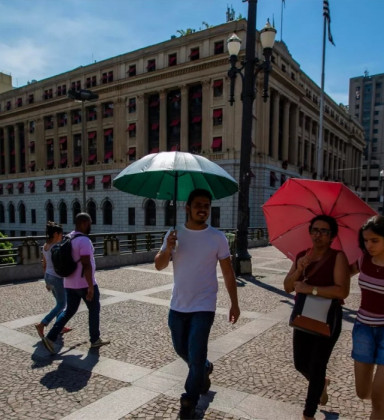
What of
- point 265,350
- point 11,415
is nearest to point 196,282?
point 11,415

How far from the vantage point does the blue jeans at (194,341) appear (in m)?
3.04

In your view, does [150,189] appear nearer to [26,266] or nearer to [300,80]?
[26,266]

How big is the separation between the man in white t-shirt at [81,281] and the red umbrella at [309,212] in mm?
2464

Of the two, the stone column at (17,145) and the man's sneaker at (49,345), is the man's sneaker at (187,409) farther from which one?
the stone column at (17,145)

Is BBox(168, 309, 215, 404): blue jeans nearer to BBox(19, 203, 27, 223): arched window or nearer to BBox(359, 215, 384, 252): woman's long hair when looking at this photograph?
BBox(359, 215, 384, 252): woman's long hair

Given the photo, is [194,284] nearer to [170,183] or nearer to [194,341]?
[194,341]

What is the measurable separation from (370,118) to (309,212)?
368ft

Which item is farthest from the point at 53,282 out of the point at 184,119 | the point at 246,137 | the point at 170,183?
the point at 184,119

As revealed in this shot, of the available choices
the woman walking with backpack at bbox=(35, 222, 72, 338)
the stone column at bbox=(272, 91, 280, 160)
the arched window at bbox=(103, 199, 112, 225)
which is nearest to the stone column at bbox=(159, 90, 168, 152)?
the arched window at bbox=(103, 199, 112, 225)

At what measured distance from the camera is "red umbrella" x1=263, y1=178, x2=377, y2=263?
309cm

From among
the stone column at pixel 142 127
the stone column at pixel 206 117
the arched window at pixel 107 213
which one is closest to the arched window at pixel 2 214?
the arched window at pixel 107 213

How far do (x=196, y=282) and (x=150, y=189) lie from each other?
4.59 feet

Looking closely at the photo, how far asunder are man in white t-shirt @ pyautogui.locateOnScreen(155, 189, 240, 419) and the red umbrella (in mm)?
771

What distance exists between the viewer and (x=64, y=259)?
460cm
